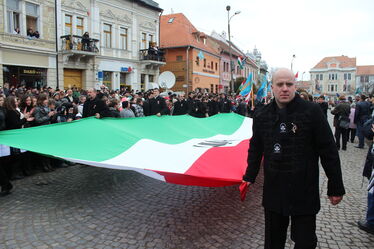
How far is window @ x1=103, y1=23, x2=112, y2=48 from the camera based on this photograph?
24370 millimetres

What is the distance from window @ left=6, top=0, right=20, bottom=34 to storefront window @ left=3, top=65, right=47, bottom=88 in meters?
Answer: 2.22

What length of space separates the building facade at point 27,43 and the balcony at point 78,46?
2.44 ft

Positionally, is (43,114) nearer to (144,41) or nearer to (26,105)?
(26,105)

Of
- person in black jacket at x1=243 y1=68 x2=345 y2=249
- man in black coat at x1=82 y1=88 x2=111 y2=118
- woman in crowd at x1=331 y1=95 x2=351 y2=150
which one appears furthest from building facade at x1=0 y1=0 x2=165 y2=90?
person in black jacket at x1=243 y1=68 x2=345 y2=249

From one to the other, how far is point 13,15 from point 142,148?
57.5 feet

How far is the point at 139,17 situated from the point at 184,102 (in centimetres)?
1603

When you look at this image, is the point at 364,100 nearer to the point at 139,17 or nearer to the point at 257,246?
Result: the point at 257,246

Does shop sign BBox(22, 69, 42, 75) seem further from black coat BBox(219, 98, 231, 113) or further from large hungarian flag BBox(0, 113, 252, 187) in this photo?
large hungarian flag BBox(0, 113, 252, 187)

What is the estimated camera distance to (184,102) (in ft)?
47.5

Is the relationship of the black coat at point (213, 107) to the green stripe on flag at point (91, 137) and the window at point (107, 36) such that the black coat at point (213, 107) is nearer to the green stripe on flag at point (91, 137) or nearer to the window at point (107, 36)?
the green stripe on flag at point (91, 137)

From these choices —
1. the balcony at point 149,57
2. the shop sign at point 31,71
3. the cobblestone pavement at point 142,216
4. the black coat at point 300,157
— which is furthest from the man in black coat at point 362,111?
the balcony at point 149,57

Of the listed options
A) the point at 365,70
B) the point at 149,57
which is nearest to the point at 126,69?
the point at 149,57

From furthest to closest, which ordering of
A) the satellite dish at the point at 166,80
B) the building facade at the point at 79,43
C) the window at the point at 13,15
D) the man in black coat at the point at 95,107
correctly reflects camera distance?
the satellite dish at the point at 166,80 < the building facade at the point at 79,43 < the window at the point at 13,15 < the man in black coat at the point at 95,107

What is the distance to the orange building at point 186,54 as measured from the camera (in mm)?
36406
